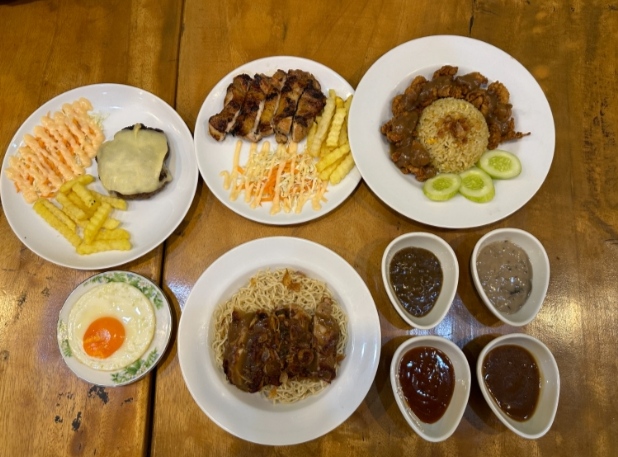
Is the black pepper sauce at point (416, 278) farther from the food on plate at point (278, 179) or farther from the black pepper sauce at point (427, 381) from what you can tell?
the food on plate at point (278, 179)

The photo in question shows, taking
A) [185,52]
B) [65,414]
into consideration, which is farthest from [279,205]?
[65,414]

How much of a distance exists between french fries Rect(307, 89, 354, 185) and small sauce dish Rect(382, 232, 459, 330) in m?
0.66

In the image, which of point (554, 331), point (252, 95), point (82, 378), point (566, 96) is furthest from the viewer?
point (566, 96)

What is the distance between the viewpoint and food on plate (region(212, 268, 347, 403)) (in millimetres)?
2713

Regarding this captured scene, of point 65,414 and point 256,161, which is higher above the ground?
point 256,161

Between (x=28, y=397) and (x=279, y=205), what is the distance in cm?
218

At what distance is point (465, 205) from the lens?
297 cm

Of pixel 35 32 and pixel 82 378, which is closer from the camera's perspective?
pixel 82 378

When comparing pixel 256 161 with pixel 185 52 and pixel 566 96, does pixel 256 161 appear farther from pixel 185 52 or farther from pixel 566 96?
pixel 566 96

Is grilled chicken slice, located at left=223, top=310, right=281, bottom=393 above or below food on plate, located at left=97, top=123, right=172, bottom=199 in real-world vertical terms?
below

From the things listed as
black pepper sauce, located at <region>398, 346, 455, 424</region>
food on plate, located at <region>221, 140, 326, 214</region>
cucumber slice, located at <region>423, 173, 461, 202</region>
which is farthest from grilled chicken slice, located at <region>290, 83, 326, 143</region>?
black pepper sauce, located at <region>398, 346, 455, 424</region>

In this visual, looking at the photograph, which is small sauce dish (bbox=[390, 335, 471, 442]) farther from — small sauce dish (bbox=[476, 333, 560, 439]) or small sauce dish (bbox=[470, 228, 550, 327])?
small sauce dish (bbox=[470, 228, 550, 327])

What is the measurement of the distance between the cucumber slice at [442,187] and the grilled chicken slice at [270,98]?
1.27 meters

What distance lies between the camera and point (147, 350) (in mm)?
2846
